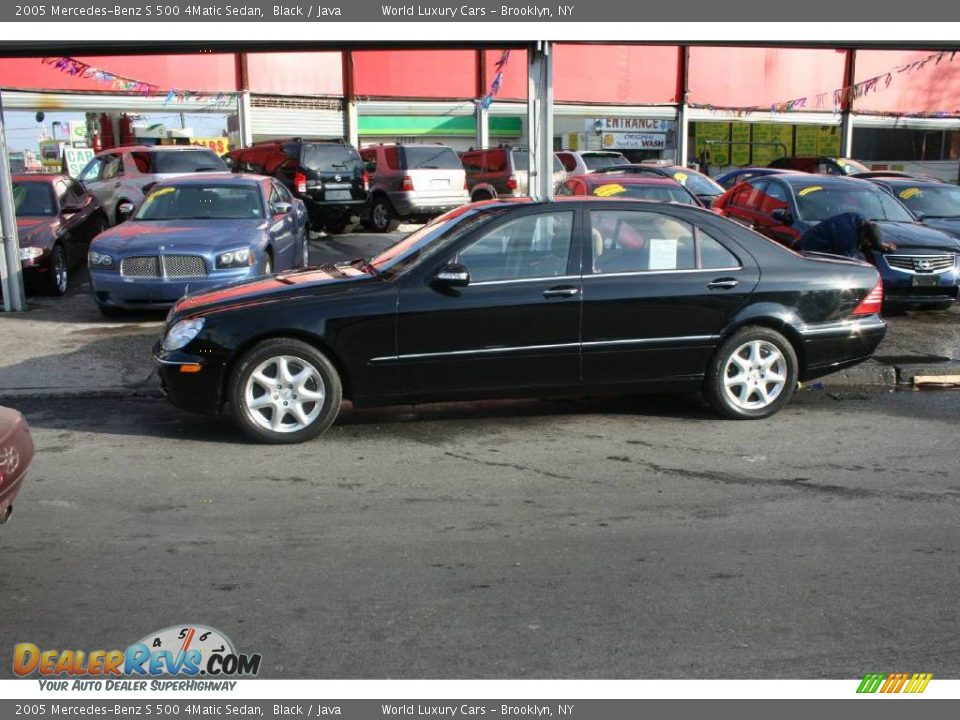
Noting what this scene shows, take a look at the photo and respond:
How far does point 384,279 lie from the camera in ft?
22.7

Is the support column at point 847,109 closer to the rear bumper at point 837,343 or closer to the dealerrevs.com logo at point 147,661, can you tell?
the rear bumper at point 837,343

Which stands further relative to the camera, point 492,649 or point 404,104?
point 404,104

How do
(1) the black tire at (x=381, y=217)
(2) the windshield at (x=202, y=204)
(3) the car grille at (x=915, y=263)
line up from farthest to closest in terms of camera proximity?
1. (1) the black tire at (x=381, y=217)
2. (2) the windshield at (x=202, y=204)
3. (3) the car grille at (x=915, y=263)

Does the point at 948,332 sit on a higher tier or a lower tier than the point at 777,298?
lower

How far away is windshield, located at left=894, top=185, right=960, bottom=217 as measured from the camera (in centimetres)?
1369

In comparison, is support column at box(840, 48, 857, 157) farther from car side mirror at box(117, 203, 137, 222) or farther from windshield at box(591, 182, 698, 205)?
car side mirror at box(117, 203, 137, 222)

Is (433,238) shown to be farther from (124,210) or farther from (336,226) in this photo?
(336,226)

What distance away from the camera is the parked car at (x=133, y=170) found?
17.7 m

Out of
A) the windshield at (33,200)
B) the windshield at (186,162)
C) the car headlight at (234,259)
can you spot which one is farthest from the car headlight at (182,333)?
the windshield at (186,162)

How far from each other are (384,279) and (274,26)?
4570 mm

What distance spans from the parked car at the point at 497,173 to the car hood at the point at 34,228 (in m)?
10.3
